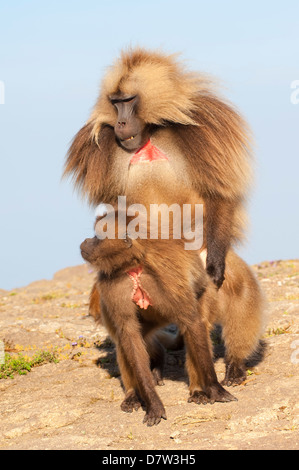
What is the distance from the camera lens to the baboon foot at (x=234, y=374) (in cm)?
485

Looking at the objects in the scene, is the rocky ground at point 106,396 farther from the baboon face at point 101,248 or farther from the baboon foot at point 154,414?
A: the baboon face at point 101,248

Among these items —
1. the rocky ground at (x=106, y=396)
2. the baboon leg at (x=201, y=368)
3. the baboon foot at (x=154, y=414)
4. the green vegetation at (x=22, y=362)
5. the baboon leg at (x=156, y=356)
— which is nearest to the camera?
the rocky ground at (x=106, y=396)

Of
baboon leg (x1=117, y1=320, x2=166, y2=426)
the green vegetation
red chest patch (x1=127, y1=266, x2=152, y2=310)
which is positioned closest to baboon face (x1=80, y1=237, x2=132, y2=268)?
red chest patch (x1=127, y1=266, x2=152, y2=310)

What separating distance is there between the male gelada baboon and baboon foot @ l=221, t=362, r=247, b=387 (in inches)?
17.0

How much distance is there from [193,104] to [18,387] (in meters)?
2.41

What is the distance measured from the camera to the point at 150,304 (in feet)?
14.3

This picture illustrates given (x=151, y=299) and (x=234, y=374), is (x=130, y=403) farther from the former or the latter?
(x=234, y=374)

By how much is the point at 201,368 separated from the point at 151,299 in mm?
527

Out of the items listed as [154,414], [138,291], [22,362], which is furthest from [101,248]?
[22,362]

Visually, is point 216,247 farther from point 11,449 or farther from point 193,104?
point 11,449

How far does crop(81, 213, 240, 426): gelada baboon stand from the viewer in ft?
13.8

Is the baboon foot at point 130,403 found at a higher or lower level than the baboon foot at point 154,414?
lower

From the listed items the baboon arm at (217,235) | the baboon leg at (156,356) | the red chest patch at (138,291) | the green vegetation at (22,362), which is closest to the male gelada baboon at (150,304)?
the red chest patch at (138,291)

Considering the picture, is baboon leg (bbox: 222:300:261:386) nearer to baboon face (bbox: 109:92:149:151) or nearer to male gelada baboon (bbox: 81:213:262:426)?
male gelada baboon (bbox: 81:213:262:426)
